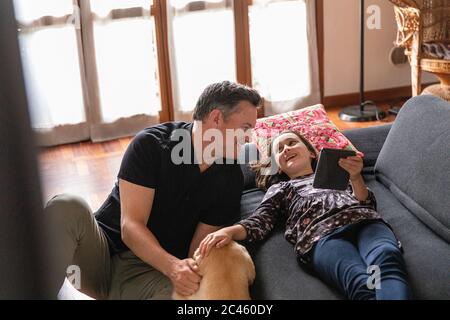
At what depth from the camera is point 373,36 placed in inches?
154

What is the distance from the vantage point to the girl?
1.40m

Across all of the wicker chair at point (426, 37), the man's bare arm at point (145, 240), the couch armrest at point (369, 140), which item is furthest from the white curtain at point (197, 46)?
the man's bare arm at point (145, 240)

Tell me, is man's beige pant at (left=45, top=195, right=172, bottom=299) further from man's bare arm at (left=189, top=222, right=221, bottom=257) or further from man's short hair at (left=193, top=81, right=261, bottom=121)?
man's short hair at (left=193, top=81, right=261, bottom=121)

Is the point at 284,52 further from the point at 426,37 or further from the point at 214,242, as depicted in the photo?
the point at 214,242

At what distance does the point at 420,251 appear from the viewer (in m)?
1.58

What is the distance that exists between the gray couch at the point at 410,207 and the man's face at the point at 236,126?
31cm

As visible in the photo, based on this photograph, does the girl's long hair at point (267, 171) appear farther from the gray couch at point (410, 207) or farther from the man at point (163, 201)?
the man at point (163, 201)

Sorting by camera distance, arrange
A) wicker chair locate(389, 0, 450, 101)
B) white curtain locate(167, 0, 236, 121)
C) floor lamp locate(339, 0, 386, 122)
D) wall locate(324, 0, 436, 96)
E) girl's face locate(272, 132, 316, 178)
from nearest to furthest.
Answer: girl's face locate(272, 132, 316, 178) → wicker chair locate(389, 0, 450, 101) → white curtain locate(167, 0, 236, 121) → floor lamp locate(339, 0, 386, 122) → wall locate(324, 0, 436, 96)

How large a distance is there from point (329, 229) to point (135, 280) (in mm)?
571

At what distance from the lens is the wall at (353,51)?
3818 millimetres

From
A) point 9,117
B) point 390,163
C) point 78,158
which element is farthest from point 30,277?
point 78,158

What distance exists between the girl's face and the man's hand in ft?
2.08

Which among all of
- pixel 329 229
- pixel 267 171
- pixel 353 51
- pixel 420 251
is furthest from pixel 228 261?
pixel 353 51

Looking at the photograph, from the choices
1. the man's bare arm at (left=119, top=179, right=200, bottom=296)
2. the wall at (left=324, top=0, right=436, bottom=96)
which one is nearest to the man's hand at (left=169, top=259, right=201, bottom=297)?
the man's bare arm at (left=119, top=179, right=200, bottom=296)
